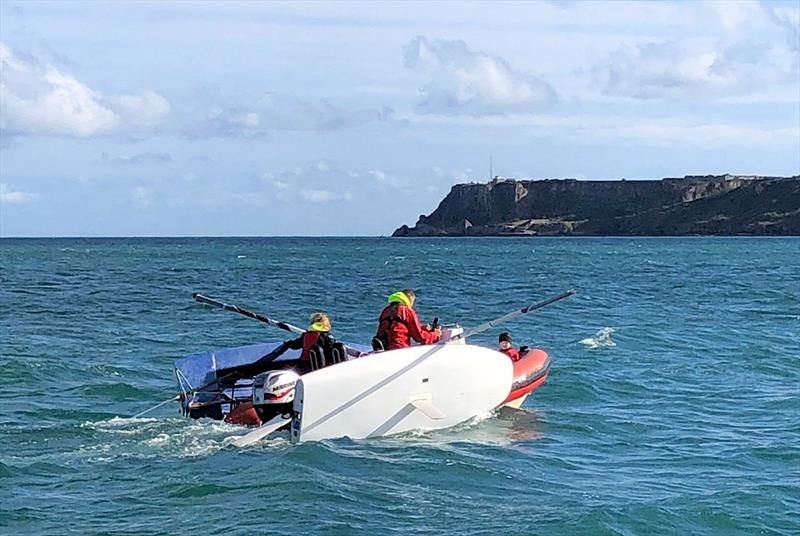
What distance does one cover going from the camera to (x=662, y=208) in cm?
18725

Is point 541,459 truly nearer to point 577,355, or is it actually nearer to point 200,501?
point 200,501

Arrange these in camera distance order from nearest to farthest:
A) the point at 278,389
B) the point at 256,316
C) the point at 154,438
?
the point at 278,389 < the point at 154,438 < the point at 256,316

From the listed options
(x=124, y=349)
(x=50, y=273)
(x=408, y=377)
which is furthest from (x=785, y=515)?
(x=50, y=273)

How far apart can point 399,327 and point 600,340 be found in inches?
459

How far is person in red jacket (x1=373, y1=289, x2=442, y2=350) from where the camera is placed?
15.2m

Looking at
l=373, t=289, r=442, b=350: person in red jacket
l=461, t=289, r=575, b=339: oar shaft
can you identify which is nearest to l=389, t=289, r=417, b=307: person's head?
Answer: l=373, t=289, r=442, b=350: person in red jacket

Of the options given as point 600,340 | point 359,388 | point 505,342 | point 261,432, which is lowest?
point 600,340

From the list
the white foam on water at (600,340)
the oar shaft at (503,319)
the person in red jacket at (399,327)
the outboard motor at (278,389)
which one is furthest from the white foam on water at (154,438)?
the white foam on water at (600,340)

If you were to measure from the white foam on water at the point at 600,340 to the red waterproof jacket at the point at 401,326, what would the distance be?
33.4 feet

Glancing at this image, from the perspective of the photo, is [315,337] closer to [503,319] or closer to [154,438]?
[154,438]

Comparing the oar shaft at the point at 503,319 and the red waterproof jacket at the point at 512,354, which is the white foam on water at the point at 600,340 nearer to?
the oar shaft at the point at 503,319

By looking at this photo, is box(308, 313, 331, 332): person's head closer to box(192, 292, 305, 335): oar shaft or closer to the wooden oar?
box(192, 292, 305, 335): oar shaft

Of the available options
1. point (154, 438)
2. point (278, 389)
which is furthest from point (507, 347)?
point (154, 438)

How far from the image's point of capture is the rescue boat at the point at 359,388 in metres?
13.7
